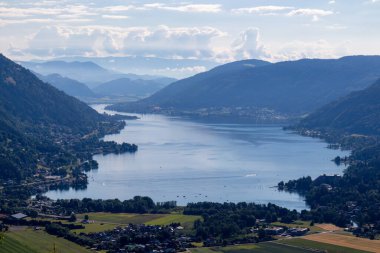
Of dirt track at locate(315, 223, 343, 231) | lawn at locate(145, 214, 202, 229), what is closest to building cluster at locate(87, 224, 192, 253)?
lawn at locate(145, 214, 202, 229)

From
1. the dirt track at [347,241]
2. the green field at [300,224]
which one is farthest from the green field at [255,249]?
the green field at [300,224]

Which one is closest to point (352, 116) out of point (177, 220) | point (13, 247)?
point (177, 220)

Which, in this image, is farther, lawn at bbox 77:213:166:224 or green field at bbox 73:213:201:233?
lawn at bbox 77:213:166:224

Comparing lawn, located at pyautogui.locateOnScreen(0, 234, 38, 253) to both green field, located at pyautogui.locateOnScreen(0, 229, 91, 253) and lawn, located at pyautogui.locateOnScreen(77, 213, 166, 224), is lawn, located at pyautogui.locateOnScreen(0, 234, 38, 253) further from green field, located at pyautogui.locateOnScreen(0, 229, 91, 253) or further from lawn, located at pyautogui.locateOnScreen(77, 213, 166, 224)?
lawn, located at pyautogui.locateOnScreen(77, 213, 166, 224)

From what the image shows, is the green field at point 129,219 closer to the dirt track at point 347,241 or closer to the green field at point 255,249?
the green field at point 255,249

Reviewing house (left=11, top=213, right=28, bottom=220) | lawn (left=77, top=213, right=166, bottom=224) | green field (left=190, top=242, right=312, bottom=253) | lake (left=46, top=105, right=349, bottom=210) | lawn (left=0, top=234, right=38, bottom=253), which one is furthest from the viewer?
lake (left=46, top=105, right=349, bottom=210)

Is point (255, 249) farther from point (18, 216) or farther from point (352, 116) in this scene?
point (352, 116)

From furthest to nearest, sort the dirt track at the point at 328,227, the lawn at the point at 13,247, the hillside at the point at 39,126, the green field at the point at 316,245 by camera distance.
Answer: the hillside at the point at 39,126 < the dirt track at the point at 328,227 < the green field at the point at 316,245 < the lawn at the point at 13,247
